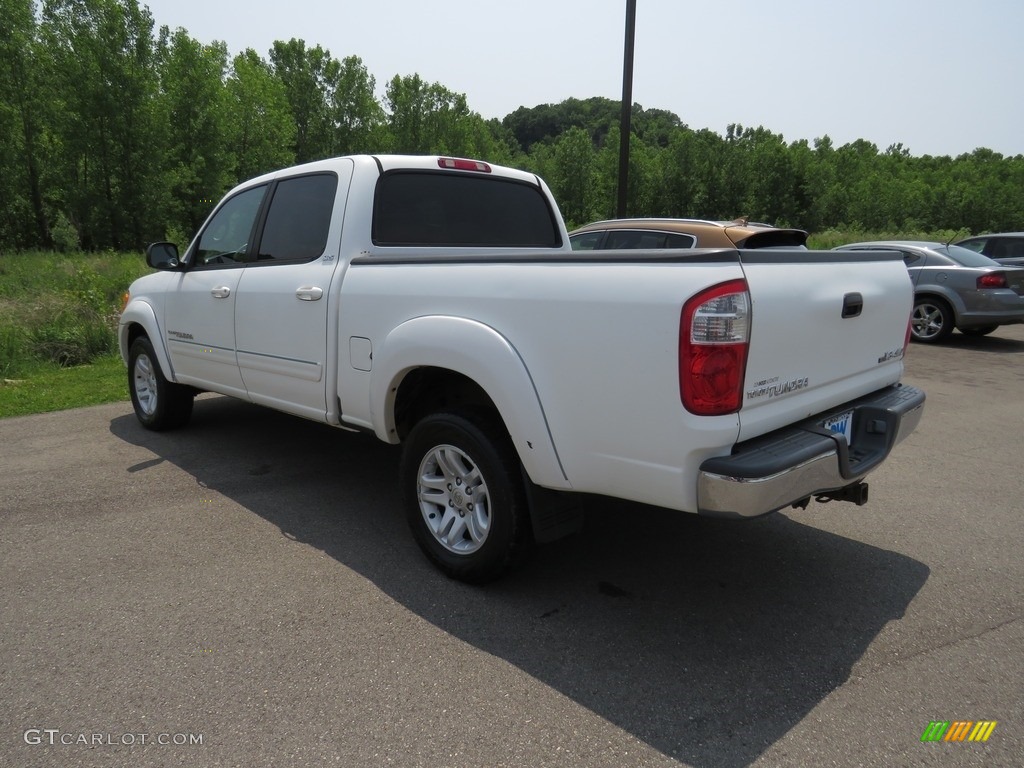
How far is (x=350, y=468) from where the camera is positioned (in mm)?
5176

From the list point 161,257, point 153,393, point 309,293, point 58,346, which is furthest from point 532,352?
point 58,346

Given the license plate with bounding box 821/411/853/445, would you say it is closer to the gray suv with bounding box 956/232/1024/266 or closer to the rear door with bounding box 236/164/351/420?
the rear door with bounding box 236/164/351/420

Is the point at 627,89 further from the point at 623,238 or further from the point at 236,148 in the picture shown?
the point at 236,148

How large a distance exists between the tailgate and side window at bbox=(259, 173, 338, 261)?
8.36 ft

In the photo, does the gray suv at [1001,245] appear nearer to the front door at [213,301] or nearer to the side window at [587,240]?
the side window at [587,240]

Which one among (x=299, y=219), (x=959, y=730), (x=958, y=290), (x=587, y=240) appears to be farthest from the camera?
(x=958, y=290)

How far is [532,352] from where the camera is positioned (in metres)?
2.82

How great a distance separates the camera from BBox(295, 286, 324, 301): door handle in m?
3.87

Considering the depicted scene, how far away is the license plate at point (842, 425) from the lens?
295 cm

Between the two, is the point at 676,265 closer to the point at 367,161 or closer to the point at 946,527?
the point at 367,161

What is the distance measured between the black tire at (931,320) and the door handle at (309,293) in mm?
10518

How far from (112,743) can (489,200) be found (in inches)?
137

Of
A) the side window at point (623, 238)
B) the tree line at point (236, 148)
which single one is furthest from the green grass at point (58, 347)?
the tree line at point (236, 148)

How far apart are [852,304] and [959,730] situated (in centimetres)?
164
